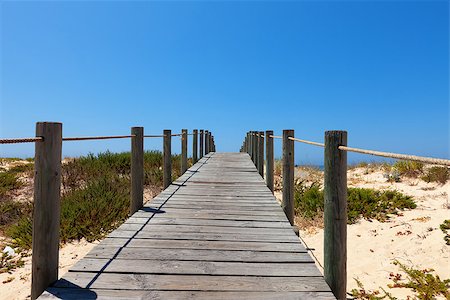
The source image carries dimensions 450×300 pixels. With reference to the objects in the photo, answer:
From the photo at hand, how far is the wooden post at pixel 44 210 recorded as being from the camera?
6.95 ft

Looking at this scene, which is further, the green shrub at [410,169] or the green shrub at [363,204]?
the green shrub at [410,169]

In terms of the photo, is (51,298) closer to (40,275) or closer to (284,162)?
(40,275)

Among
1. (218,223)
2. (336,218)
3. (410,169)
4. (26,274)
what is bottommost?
(26,274)

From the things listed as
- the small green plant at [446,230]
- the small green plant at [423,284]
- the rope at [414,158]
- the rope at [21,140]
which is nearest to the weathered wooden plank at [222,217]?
the small green plant at [423,284]

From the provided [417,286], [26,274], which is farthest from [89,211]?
[417,286]

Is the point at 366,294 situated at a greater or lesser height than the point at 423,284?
lesser

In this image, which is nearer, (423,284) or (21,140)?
(21,140)

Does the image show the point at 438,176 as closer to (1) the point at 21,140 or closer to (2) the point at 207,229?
(2) the point at 207,229

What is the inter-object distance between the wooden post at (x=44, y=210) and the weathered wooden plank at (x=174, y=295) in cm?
15

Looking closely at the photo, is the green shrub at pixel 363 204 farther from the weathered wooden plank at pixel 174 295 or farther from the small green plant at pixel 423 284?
the weathered wooden plank at pixel 174 295

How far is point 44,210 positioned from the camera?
2.14 metres

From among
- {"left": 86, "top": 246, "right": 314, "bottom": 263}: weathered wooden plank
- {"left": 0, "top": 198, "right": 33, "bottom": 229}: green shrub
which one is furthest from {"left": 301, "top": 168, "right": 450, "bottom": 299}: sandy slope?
{"left": 0, "top": 198, "right": 33, "bottom": 229}: green shrub

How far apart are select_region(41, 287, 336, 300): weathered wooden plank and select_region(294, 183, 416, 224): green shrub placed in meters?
4.53

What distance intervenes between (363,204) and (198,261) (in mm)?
5030
